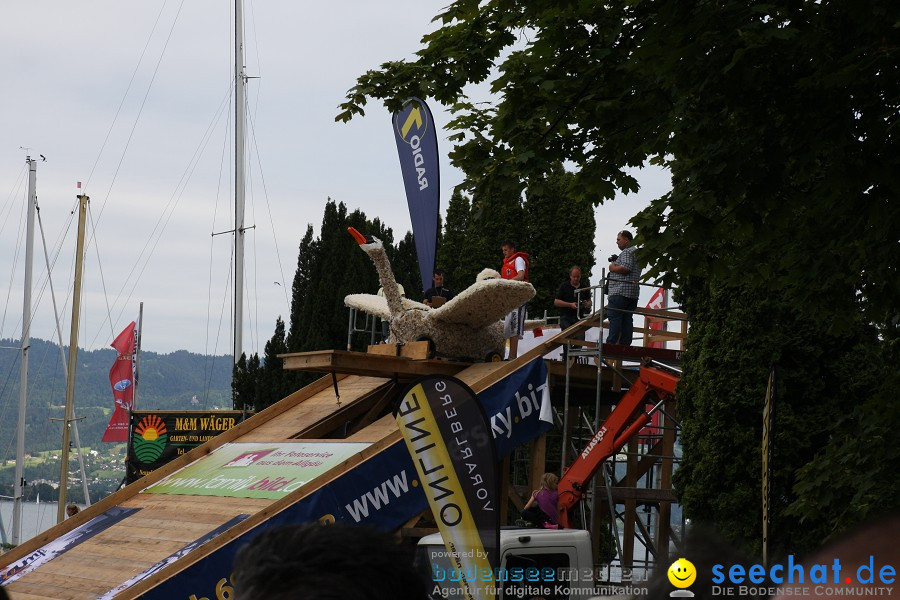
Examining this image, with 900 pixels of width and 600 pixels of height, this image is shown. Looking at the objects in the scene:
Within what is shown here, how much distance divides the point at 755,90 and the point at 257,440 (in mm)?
11900

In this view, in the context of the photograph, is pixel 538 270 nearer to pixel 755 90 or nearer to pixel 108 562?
pixel 108 562

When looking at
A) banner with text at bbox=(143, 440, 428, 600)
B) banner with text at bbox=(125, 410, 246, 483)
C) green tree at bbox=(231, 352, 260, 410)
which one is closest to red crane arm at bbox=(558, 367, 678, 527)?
banner with text at bbox=(143, 440, 428, 600)

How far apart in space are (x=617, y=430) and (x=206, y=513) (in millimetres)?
5872

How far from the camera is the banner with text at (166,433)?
957 inches

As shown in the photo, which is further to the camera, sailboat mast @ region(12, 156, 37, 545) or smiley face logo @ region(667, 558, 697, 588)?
sailboat mast @ region(12, 156, 37, 545)

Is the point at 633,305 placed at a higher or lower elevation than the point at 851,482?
higher

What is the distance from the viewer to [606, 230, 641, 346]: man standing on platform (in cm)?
1605

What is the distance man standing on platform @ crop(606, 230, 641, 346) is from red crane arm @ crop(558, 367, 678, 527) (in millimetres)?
877

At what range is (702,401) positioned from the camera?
13969mm

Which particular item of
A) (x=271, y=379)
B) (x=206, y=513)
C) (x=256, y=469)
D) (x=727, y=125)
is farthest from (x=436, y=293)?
(x=271, y=379)

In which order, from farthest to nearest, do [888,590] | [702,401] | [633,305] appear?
[633,305] < [702,401] < [888,590]

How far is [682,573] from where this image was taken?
6.67 feet

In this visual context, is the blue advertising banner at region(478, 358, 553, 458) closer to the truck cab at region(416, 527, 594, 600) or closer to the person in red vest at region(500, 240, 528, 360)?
the person in red vest at region(500, 240, 528, 360)

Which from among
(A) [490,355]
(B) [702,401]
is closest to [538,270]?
(A) [490,355]
